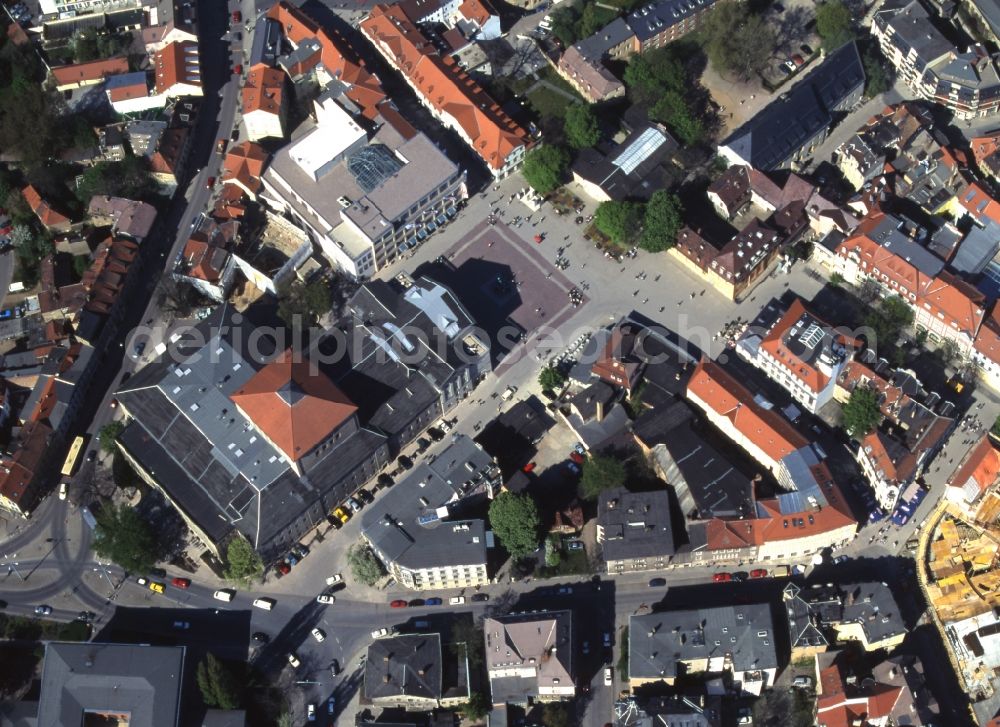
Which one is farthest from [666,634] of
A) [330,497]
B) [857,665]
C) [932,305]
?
[932,305]

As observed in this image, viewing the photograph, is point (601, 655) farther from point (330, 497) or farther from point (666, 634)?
point (330, 497)

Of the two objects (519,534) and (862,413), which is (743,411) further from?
(519,534)

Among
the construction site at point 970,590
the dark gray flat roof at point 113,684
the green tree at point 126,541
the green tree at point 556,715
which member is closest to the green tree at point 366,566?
the dark gray flat roof at point 113,684

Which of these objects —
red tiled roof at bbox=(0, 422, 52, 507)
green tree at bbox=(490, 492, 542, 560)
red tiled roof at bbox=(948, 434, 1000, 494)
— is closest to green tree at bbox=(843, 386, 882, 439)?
red tiled roof at bbox=(948, 434, 1000, 494)

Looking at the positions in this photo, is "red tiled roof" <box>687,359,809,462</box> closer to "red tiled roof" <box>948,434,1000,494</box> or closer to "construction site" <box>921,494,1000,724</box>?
"red tiled roof" <box>948,434,1000,494</box>

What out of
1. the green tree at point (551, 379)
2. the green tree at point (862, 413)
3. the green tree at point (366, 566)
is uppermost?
the green tree at point (551, 379)

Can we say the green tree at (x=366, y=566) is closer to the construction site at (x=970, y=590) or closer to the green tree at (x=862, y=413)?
the green tree at (x=862, y=413)
